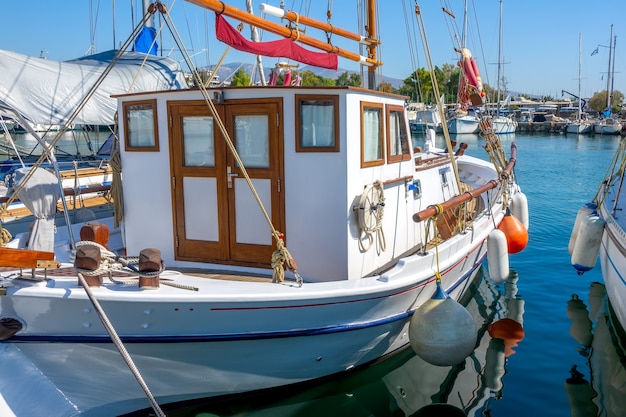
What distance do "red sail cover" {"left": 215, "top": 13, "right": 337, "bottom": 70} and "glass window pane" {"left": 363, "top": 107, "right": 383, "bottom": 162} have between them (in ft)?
4.72

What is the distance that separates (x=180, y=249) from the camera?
6.26m

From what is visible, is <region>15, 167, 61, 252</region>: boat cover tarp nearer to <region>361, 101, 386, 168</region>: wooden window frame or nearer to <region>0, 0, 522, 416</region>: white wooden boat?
<region>0, 0, 522, 416</region>: white wooden boat

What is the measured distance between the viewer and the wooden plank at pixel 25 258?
4.21 meters

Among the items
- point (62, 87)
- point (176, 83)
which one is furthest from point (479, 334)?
point (176, 83)

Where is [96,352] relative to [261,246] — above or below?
below

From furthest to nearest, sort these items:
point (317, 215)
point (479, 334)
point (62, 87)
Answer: point (62, 87) → point (479, 334) → point (317, 215)

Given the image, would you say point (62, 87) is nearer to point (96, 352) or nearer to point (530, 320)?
point (96, 352)

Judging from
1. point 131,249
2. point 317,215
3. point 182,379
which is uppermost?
point 317,215

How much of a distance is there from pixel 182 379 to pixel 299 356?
1.13 m

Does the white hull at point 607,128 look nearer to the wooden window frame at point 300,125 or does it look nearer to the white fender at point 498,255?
the white fender at point 498,255

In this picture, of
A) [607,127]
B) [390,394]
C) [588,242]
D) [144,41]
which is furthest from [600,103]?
[390,394]

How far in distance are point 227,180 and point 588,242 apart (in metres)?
6.13

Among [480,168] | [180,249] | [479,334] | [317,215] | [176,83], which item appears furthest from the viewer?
[176,83]

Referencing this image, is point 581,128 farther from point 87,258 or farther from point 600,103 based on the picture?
point 87,258
